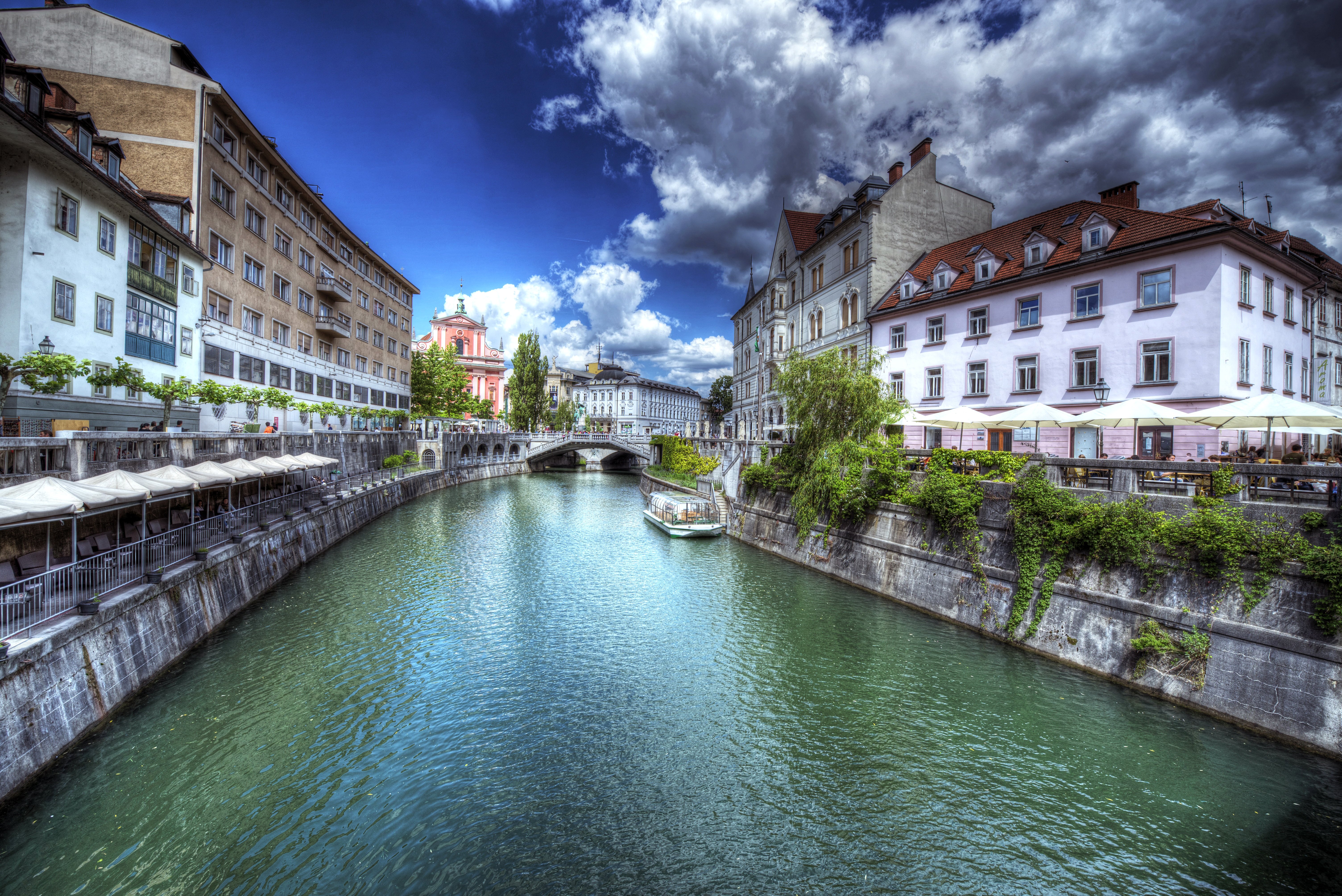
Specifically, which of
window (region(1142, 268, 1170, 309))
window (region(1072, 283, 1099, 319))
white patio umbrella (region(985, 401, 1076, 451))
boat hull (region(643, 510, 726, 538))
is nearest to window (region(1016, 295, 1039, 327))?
window (region(1072, 283, 1099, 319))

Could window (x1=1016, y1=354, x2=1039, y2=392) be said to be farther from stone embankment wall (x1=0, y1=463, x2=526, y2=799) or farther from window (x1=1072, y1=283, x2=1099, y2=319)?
stone embankment wall (x1=0, y1=463, x2=526, y2=799)

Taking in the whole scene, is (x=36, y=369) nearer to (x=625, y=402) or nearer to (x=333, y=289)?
(x=333, y=289)

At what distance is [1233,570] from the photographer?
11.7 m

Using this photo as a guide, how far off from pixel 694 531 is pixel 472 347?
7624cm

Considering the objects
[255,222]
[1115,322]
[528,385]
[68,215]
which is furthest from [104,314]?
[528,385]

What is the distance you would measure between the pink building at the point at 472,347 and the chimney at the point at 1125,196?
3287 inches

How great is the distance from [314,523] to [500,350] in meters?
82.5

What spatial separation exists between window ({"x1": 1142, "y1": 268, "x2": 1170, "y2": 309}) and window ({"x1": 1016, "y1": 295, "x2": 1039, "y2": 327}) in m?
4.30

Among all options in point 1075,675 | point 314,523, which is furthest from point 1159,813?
point 314,523

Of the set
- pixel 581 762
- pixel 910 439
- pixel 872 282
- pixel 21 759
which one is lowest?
pixel 581 762

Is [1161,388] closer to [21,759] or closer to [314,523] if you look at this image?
[21,759]

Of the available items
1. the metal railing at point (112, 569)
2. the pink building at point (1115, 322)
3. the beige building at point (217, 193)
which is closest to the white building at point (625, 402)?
the beige building at point (217, 193)

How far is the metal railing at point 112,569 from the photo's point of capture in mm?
9508

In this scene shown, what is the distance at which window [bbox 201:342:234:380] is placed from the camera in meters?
30.8
